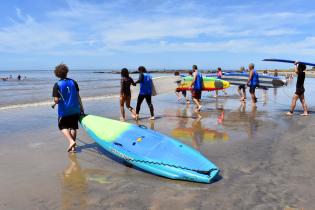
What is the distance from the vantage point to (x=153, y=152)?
5738 mm

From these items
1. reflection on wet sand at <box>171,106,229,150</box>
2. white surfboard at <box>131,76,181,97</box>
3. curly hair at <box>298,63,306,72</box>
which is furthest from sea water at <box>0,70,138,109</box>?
curly hair at <box>298,63,306,72</box>

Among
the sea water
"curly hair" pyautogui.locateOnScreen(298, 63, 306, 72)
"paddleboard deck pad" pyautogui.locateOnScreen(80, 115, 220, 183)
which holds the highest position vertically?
"curly hair" pyautogui.locateOnScreen(298, 63, 306, 72)

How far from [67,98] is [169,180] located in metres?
2.71

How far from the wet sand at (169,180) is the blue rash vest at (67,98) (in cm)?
80

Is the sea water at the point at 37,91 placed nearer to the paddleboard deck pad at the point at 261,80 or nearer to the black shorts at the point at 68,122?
the paddleboard deck pad at the point at 261,80

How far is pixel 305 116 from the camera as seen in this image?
443 inches

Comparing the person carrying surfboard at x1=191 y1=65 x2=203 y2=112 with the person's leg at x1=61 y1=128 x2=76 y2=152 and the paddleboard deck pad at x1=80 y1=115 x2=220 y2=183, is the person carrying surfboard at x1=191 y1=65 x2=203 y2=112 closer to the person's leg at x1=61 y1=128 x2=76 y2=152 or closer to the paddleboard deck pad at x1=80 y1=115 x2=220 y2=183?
the paddleboard deck pad at x1=80 y1=115 x2=220 y2=183

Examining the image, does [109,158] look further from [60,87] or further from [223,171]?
[223,171]

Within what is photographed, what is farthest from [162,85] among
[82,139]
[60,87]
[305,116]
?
[60,87]

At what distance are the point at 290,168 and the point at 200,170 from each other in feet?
5.27

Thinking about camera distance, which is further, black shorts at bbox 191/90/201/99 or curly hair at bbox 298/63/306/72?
black shorts at bbox 191/90/201/99

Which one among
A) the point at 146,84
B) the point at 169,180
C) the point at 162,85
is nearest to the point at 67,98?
the point at 169,180

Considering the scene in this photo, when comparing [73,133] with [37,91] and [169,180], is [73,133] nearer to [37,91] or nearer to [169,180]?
[169,180]

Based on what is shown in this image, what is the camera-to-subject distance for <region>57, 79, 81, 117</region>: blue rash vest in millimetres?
6715
